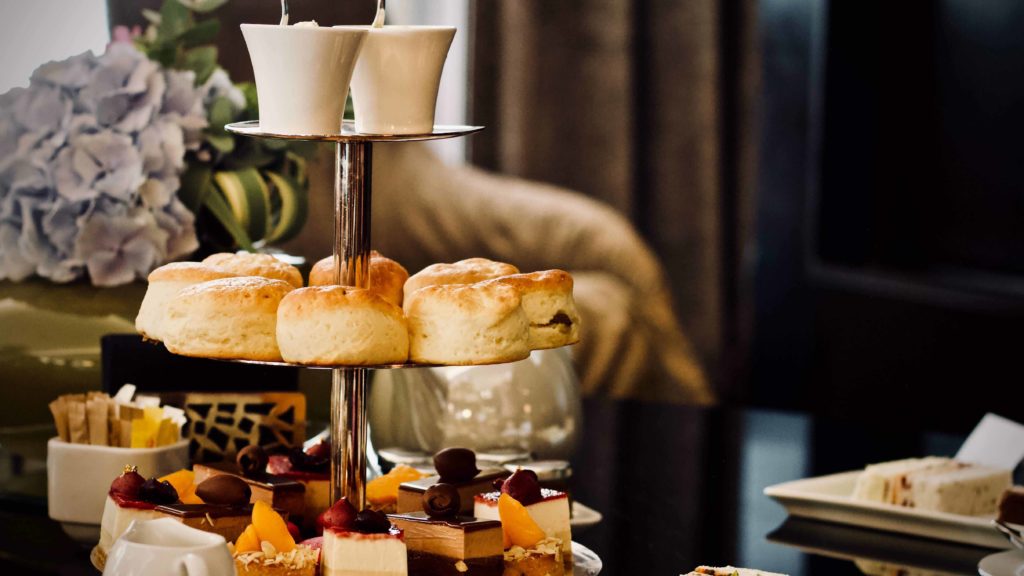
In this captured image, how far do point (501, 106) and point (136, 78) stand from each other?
2.24 m

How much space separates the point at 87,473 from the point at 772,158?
105 inches

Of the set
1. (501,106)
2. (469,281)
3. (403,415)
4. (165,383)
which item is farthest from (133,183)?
(501,106)

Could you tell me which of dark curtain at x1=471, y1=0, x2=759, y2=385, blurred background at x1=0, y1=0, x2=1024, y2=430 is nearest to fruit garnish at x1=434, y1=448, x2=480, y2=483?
blurred background at x1=0, y1=0, x2=1024, y2=430

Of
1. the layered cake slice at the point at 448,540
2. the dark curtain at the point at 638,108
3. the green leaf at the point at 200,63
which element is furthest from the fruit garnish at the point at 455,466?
the dark curtain at the point at 638,108

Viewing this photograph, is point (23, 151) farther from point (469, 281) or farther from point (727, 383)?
point (727, 383)

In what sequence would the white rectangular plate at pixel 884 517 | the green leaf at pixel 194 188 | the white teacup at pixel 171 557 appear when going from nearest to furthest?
the white teacup at pixel 171 557 → the white rectangular plate at pixel 884 517 → the green leaf at pixel 194 188

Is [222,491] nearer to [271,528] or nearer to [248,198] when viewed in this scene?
[271,528]

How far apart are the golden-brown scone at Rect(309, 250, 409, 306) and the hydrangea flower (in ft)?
1.24

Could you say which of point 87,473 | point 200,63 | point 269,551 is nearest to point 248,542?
point 269,551

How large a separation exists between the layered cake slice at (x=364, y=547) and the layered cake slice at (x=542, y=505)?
0.55 ft

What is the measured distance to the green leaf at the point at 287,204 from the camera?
1695mm

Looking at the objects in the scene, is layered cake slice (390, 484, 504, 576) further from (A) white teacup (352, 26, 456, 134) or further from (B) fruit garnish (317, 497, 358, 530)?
(A) white teacup (352, 26, 456, 134)

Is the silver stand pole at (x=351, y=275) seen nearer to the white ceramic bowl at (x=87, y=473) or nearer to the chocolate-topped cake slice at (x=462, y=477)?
the chocolate-topped cake slice at (x=462, y=477)

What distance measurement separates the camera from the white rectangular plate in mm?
1518
